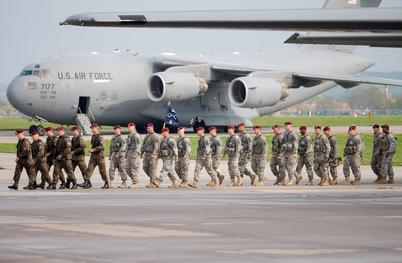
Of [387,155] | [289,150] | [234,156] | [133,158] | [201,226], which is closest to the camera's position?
[201,226]

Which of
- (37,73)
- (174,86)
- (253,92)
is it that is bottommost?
(253,92)

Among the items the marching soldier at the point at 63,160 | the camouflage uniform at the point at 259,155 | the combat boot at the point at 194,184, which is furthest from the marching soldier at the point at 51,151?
the camouflage uniform at the point at 259,155

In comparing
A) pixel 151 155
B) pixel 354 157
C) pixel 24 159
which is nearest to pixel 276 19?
pixel 151 155

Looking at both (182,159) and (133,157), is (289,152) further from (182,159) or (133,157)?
(133,157)

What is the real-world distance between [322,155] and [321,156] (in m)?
0.03

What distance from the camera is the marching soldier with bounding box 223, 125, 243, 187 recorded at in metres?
29.6

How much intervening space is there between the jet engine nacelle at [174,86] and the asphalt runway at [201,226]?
1159 inches

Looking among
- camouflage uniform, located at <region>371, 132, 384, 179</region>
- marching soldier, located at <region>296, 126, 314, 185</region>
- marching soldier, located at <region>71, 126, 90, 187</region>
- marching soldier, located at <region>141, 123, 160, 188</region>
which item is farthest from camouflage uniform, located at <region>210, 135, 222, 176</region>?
camouflage uniform, located at <region>371, 132, 384, 179</region>

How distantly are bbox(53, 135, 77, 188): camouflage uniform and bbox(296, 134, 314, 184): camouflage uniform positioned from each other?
5.37 metres

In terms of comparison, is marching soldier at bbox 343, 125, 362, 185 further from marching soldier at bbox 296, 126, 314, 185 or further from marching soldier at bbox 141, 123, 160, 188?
marching soldier at bbox 141, 123, 160, 188

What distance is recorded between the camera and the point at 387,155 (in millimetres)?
30516

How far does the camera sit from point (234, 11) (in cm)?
2264

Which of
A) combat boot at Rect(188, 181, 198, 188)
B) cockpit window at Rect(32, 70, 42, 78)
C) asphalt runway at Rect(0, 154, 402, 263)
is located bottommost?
asphalt runway at Rect(0, 154, 402, 263)

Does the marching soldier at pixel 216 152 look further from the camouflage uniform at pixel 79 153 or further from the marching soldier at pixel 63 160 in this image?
the marching soldier at pixel 63 160
